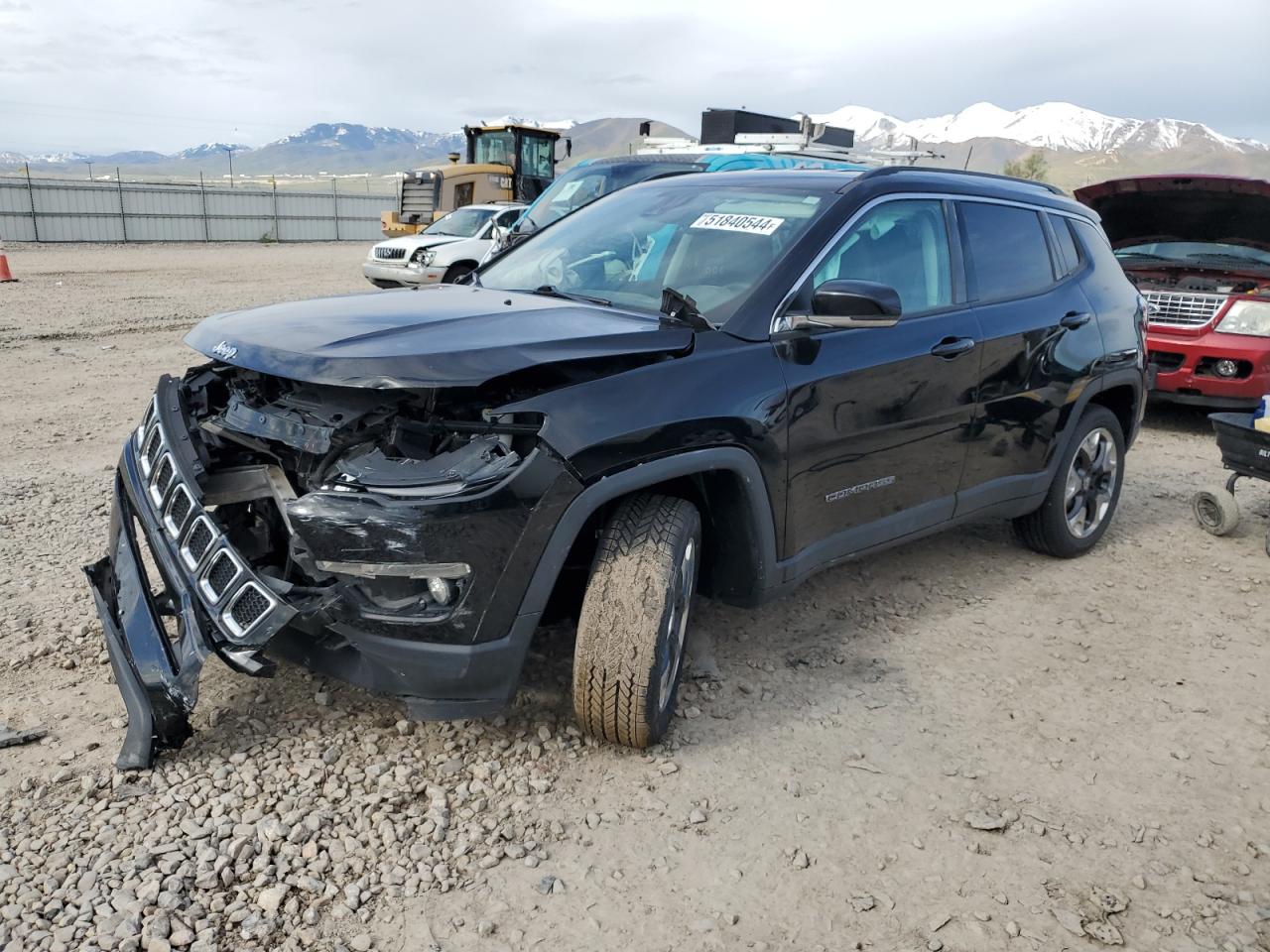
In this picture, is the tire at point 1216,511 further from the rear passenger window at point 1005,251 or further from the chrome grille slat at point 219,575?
the chrome grille slat at point 219,575

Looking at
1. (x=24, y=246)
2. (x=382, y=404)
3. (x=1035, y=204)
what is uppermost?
(x=1035, y=204)

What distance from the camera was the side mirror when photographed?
3.34 metres

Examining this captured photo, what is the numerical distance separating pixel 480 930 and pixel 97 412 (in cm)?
640

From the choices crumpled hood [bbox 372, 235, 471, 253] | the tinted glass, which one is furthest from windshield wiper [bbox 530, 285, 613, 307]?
crumpled hood [bbox 372, 235, 471, 253]

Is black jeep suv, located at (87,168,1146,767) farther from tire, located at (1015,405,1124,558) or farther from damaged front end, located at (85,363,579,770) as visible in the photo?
tire, located at (1015,405,1124,558)

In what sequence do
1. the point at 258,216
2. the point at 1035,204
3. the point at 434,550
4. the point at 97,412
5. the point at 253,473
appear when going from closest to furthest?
the point at 434,550 → the point at 253,473 → the point at 1035,204 → the point at 97,412 → the point at 258,216

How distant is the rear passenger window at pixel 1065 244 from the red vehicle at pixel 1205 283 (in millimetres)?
3097

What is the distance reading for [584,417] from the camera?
293cm

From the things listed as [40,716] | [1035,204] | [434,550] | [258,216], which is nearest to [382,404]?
[434,550]

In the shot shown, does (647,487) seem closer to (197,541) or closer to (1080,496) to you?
(197,541)

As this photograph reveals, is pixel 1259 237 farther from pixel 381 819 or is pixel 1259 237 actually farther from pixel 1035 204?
pixel 381 819

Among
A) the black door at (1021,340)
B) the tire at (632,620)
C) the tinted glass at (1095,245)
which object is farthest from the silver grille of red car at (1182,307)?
the tire at (632,620)

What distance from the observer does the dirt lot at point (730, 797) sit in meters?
2.59

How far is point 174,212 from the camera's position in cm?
3388
